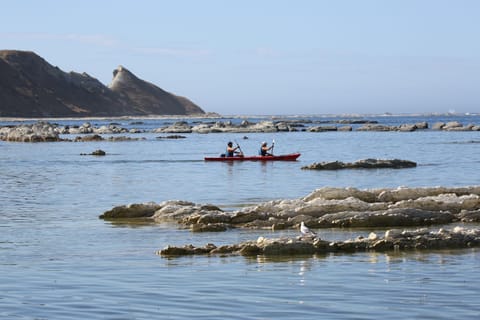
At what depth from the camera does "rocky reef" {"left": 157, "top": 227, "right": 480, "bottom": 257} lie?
1617 cm

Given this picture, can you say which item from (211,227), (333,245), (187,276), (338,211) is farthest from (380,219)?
(187,276)

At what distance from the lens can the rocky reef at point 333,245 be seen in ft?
53.1

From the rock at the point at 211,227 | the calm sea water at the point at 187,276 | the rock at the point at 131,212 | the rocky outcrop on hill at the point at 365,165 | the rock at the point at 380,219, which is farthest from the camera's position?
the rocky outcrop on hill at the point at 365,165

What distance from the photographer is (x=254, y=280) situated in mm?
13875

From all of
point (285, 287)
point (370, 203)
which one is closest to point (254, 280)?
point (285, 287)

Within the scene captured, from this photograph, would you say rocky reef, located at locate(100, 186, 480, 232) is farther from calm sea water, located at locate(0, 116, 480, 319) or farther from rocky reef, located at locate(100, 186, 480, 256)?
calm sea water, located at locate(0, 116, 480, 319)

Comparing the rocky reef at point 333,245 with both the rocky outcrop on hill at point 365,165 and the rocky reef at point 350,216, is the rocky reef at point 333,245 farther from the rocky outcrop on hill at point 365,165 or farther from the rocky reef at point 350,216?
the rocky outcrop on hill at point 365,165

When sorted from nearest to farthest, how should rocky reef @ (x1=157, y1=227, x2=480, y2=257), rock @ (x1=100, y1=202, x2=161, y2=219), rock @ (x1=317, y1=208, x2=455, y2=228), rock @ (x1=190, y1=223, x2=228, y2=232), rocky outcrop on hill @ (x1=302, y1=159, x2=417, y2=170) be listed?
rocky reef @ (x1=157, y1=227, x2=480, y2=257)
rock @ (x1=317, y1=208, x2=455, y2=228)
rock @ (x1=190, y1=223, x2=228, y2=232)
rock @ (x1=100, y1=202, x2=161, y2=219)
rocky outcrop on hill @ (x1=302, y1=159, x2=417, y2=170)

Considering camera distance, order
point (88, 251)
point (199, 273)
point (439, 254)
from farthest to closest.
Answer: point (88, 251) < point (439, 254) < point (199, 273)

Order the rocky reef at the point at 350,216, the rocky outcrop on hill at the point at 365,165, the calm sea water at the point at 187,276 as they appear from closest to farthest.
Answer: the calm sea water at the point at 187,276 < the rocky reef at the point at 350,216 < the rocky outcrop on hill at the point at 365,165

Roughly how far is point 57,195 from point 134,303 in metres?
18.8

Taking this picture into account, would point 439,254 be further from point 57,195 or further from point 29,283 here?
point 57,195

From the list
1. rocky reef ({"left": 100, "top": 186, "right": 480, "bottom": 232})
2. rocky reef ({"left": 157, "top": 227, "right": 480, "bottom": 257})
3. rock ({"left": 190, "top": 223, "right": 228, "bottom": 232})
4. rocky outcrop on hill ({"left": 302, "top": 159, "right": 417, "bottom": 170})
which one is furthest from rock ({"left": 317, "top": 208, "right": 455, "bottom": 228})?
rocky outcrop on hill ({"left": 302, "top": 159, "right": 417, "bottom": 170})

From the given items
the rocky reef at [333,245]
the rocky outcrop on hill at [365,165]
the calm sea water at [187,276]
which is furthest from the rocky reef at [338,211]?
the rocky outcrop on hill at [365,165]
